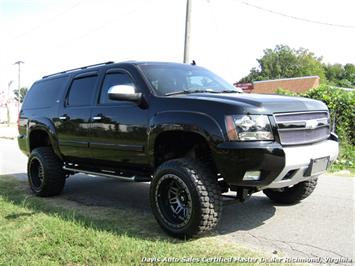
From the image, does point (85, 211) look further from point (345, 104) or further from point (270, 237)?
point (345, 104)

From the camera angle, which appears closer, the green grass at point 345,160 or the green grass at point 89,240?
the green grass at point 89,240

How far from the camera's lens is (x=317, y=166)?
186 inches

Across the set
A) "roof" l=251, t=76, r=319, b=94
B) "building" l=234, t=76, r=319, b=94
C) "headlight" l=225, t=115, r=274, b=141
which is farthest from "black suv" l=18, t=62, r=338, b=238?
"roof" l=251, t=76, r=319, b=94

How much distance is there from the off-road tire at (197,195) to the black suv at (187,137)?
1cm

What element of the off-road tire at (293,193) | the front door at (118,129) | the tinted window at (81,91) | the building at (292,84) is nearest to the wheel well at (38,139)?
the tinted window at (81,91)

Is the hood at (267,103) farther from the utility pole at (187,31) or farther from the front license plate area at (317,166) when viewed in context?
the utility pole at (187,31)

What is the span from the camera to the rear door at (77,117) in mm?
6238

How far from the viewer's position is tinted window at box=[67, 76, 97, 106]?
6.35 m

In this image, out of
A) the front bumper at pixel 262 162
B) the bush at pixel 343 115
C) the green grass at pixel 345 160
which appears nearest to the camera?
the front bumper at pixel 262 162

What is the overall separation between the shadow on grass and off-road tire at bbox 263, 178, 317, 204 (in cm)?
15

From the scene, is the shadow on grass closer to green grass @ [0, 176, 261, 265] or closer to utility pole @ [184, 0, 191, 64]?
green grass @ [0, 176, 261, 265]

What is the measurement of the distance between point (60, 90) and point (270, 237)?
408 cm

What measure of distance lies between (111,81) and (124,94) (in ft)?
3.22

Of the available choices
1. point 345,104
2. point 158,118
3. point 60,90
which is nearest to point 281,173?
point 158,118
